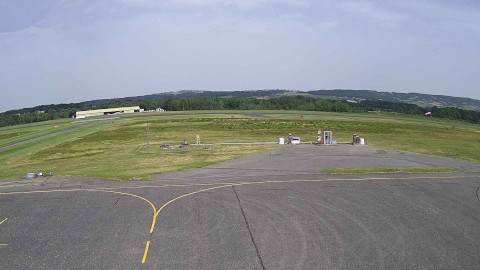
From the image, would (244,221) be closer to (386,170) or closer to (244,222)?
(244,222)

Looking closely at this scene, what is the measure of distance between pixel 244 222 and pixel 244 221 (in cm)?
14

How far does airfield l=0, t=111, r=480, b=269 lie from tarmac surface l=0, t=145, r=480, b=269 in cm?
7

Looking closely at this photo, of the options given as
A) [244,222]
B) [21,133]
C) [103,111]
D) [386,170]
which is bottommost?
[244,222]

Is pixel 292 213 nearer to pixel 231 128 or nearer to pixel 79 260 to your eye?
pixel 79 260

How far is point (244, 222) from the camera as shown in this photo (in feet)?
62.1

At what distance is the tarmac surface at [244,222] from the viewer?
15.0 metres

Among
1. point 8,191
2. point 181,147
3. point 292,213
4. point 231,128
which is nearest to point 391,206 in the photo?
Answer: point 292,213

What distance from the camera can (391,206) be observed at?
853 inches

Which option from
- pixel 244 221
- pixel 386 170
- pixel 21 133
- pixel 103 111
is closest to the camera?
pixel 244 221

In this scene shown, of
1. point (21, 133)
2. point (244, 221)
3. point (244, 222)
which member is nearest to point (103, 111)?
point (21, 133)

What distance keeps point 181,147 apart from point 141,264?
3507cm

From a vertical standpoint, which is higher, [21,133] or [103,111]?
[103,111]

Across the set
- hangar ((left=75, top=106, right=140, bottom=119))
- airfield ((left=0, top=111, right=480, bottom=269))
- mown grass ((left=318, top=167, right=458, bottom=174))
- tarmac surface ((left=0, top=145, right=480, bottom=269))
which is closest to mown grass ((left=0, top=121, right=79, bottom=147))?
airfield ((left=0, top=111, right=480, bottom=269))

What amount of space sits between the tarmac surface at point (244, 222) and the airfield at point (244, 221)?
7 cm
